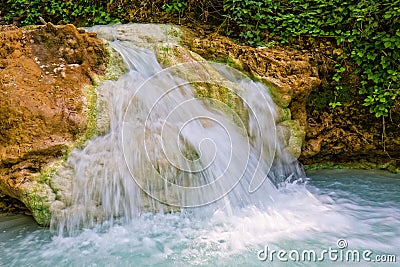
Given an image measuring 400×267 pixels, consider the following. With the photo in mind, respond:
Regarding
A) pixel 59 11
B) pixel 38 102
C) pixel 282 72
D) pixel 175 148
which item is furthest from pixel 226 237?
pixel 59 11

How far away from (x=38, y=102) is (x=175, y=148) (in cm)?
133

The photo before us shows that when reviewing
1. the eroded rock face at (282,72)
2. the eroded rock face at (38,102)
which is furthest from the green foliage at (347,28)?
the eroded rock face at (38,102)

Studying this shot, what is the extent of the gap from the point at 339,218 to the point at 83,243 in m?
2.32

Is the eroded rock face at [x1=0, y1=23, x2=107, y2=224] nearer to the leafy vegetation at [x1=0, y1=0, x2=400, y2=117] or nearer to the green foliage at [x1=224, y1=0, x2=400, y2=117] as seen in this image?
the leafy vegetation at [x1=0, y1=0, x2=400, y2=117]

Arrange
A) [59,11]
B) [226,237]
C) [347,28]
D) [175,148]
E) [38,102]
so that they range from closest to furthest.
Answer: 1. [226,237]
2. [38,102]
3. [175,148]
4. [347,28]
5. [59,11]

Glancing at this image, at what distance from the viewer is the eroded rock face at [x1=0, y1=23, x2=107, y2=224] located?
313 cm

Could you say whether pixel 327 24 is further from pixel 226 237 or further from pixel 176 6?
pixel 226 237

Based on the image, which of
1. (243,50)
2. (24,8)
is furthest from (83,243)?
(24,8)

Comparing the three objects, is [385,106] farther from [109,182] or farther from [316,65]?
[109,182]

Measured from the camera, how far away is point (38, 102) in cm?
324

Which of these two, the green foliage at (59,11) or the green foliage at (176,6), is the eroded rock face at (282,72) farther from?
the green foliage at (59,11)

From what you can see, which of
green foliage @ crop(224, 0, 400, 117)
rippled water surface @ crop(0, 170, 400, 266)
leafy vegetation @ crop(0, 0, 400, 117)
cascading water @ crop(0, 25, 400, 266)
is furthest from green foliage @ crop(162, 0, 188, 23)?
rippled water surface @ crop(0, 170, 400, 266)

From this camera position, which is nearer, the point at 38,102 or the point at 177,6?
the point at 38,102

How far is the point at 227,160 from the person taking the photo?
3.71 meters
